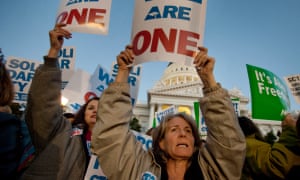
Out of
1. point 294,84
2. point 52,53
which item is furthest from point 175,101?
point 52,53

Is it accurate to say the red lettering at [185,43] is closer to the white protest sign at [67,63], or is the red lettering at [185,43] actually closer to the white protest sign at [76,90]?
the white protest sign at [76,90]

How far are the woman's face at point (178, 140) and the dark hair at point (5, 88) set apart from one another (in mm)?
1126

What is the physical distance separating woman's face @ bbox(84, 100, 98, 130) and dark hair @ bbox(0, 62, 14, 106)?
137 cm

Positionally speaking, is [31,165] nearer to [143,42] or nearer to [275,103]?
[143,42]

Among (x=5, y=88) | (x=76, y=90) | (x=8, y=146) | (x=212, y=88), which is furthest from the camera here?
(x=76, y=90)

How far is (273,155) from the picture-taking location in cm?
255

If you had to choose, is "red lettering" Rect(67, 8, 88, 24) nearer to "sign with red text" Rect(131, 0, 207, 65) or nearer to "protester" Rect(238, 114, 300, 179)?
"sign with red text" Rect(131, 0, 207, 65)

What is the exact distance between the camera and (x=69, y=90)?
5.83 meters

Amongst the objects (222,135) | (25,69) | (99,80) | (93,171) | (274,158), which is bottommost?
(93,171)

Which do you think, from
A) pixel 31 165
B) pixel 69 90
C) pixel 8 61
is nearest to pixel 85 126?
pixel 31 165

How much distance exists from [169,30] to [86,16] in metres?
1.09

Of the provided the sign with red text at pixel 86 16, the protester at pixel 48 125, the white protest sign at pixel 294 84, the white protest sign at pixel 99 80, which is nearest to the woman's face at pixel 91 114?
the protester at pixel 48 125

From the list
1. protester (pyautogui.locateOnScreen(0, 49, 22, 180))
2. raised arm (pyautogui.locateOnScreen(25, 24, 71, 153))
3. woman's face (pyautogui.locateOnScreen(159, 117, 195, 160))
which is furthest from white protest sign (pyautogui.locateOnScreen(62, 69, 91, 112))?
protester (pyautogui.locateOnScreen(0, 49, 22, 180))

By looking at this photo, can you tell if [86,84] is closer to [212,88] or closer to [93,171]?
[93,171]
